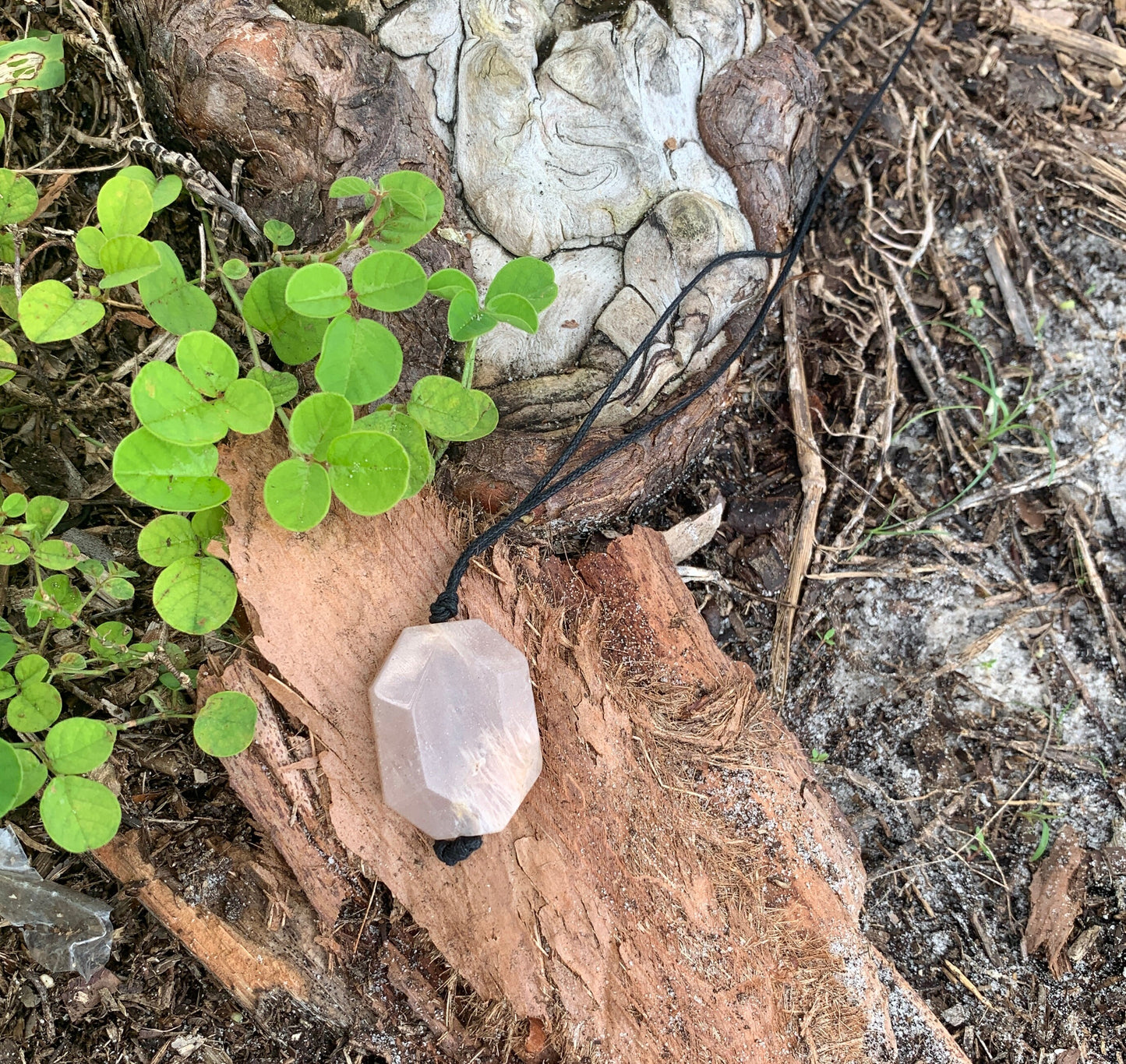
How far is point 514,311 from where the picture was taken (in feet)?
5.08

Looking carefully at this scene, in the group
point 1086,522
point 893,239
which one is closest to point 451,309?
point 893,239

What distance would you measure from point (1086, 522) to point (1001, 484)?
0.82 feet

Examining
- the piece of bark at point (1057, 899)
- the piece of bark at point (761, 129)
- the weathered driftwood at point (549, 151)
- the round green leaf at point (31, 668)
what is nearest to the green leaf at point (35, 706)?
the round green leaf at point (31, 668)

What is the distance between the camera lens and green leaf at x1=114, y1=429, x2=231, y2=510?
4.63ft

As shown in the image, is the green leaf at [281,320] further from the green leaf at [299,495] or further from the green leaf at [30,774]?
the green leaf at [30,774]

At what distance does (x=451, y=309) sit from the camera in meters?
1.56

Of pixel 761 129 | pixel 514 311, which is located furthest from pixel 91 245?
pixel 761 129

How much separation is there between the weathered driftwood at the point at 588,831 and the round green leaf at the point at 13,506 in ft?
1.31

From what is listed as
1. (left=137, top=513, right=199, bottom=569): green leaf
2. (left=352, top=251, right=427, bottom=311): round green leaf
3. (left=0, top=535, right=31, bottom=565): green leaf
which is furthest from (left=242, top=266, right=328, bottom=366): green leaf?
(left=0, top=535, right=31, bottom=565): green leaf

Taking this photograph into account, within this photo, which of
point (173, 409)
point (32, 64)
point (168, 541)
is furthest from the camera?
point (32, 64)

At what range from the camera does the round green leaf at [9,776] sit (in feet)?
4.76

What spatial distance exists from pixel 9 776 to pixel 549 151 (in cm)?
161

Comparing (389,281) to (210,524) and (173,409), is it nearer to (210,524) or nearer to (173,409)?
(173,409)

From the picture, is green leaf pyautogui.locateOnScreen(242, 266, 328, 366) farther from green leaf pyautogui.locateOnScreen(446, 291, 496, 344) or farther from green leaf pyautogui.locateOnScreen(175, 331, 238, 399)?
green leaf pyautogui.locateOnScreen(446, 291, 496, 344)
